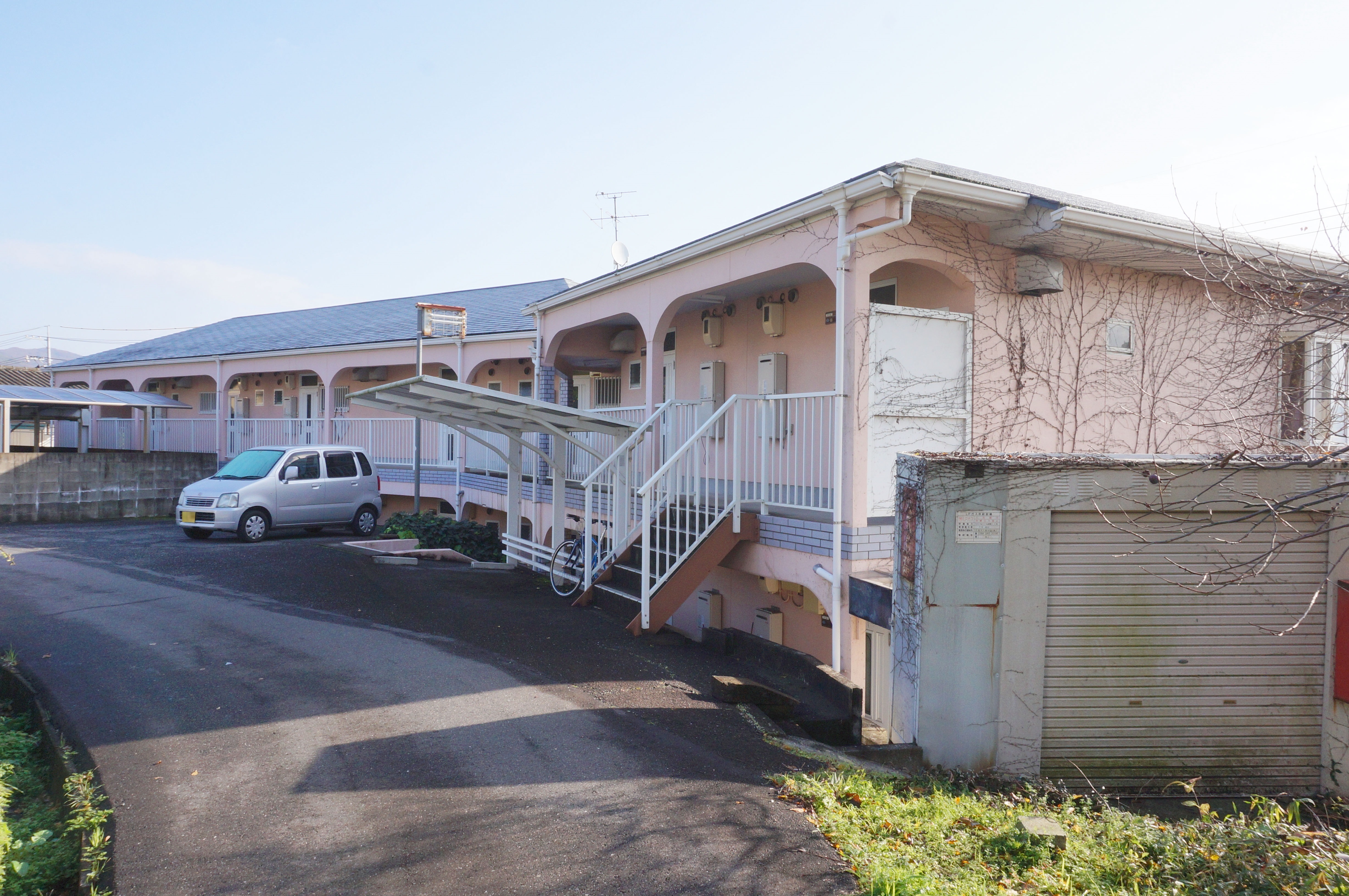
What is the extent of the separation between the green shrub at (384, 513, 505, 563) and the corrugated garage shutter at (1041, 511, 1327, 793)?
9467 millimetres

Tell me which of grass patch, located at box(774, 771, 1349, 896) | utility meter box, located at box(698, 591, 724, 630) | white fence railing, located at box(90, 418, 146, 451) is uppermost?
white fence railing, located at box(90, 418, 146, 451)

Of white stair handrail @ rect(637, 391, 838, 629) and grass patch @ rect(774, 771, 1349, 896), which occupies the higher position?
white stair handrail @ rect(637, 391, 838, 629)

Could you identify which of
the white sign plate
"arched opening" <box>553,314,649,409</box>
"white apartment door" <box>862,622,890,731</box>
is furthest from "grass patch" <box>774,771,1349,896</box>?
"arched opening" <box>553,314,649,409</box>

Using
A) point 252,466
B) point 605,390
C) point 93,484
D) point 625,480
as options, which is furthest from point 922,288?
point 93,484

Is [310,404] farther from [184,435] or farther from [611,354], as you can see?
[611,354]

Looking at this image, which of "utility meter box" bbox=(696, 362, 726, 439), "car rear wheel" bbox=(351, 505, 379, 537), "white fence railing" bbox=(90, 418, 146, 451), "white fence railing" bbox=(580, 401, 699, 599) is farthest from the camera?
"white fence railing" bbox=(90, 418, 146, 451)

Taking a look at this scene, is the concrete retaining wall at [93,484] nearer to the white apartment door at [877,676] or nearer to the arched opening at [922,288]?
the arched opening at [922,288]

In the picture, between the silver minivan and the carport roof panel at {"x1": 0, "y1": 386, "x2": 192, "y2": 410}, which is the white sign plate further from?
the carport roof panel at {"x1": 0, "y1": 386, "x2": 192, "y2": 410}

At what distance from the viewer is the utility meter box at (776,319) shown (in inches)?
409

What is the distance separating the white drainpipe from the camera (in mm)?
7215

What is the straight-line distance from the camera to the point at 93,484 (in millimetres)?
17922

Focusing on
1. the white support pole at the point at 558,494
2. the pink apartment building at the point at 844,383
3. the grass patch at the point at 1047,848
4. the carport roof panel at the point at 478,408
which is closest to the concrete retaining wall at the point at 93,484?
the pink apartment building at the point at 844,383

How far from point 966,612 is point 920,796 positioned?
3.84ft

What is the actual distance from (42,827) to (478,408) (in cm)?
568
